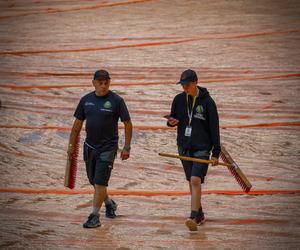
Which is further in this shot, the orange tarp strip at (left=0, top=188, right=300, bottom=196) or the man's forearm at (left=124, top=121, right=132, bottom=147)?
the orange tarp strip at (left=0, top=188, right=300, bottom=196)

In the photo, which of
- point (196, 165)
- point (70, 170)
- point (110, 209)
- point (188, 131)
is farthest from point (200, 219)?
point (70, 170)

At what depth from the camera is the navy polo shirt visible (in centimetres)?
826

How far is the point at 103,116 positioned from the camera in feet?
27.1

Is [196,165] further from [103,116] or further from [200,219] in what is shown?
[103,116]

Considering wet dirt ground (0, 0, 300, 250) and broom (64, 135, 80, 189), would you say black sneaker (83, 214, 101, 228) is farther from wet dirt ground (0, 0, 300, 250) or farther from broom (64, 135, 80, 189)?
broom (64, 135, 80, 189)

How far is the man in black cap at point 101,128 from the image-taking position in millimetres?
8242

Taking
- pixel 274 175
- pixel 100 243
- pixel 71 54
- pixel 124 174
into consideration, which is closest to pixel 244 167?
pixel 274 175

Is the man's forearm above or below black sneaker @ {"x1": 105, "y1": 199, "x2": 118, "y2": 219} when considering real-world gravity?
above

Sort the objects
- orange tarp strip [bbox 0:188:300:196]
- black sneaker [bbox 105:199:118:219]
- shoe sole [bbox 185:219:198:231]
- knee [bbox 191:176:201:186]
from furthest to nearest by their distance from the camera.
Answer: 1. orange tarp strip [bbox 0:188:300:196]
2. black sneaker [bbox 105:199:118:219]
3. knee [bbox 191:176:201:186]
4. shoe sole [bbox 185:219:198:231]

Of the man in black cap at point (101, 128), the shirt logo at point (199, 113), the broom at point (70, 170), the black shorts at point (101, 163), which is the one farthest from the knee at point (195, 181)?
the broom at point (70, 170)

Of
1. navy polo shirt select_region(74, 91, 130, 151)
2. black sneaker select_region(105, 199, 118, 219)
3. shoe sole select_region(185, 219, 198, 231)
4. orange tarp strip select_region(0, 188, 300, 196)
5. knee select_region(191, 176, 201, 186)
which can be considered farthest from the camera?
orange tarp strip select_region(0, 188, 300, 196)

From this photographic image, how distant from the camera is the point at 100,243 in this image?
7.69m

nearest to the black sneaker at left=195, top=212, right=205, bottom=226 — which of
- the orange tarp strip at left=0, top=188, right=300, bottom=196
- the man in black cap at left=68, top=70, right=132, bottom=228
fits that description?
the man in black cap at left=68, top=70, right=132, bottom=228

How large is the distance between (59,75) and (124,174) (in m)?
5.00
